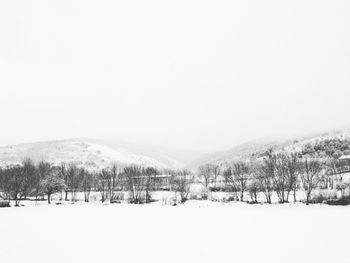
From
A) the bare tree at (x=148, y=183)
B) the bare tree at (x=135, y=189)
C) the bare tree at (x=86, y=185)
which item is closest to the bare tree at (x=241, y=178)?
the bare tree at (x=148, y=183)

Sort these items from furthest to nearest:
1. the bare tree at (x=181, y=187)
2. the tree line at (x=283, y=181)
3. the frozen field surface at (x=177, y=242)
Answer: the bare tree at (x=181, y=187) < the tree line at (x=283, y=181) < the frozen field surface at (x=177, y=242)

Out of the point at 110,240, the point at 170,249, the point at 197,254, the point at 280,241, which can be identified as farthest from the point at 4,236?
the point at 280,241

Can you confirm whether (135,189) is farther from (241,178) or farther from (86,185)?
(86,185)

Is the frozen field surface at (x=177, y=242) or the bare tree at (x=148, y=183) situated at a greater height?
the bare tree at (x=148, y=183)

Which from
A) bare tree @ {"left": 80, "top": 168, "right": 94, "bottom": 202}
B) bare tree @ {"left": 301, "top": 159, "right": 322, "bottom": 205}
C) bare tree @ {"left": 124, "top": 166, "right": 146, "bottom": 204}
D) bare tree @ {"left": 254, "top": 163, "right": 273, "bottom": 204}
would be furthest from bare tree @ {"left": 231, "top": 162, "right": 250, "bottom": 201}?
bare tree @ {"left": 80, "top": 168, "right": 94, "bottom": 202}

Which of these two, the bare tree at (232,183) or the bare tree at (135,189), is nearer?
the bare tree at (135,189)

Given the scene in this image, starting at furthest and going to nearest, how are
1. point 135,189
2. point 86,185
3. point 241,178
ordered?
point 86,185
point 135,189
point 241,178

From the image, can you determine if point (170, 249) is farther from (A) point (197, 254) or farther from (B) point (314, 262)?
(B) point (314, 262)

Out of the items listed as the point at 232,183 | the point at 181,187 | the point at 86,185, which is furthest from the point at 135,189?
the point at 232,183

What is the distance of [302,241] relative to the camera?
23.2 meters

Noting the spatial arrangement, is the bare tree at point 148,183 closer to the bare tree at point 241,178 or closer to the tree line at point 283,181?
the tree line at point 283,181

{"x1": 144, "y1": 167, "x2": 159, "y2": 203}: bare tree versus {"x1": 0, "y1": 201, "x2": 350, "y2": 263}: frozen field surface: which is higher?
{"x1": 144, "y1": 167, "x2": 159, "y2": 203}: bare tree

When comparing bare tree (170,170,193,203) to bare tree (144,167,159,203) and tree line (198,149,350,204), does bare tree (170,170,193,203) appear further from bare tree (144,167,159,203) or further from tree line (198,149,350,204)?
tree line (198,149,350,204)

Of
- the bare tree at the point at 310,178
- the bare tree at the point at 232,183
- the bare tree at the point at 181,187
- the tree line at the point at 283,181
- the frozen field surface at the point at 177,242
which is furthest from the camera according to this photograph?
the bare tree at the point at 232,183
